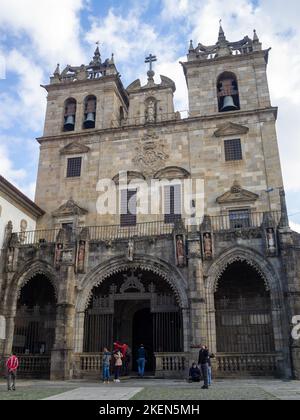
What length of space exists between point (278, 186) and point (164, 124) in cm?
836

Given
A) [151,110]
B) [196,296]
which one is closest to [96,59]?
[151,110]

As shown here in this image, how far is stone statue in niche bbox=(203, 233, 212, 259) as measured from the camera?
19019mm

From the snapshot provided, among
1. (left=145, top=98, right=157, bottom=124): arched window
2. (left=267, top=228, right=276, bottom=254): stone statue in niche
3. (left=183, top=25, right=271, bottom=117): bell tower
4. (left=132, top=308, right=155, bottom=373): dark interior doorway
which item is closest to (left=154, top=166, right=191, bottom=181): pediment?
(left=145, top=98, right=157, bottom=124): arched window

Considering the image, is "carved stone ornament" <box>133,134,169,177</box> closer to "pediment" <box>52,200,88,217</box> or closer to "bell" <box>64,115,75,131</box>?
"pediment" <box>52,200,88,217</box>

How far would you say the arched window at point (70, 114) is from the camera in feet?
95.2

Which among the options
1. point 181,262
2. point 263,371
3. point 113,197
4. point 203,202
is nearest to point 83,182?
point 113,197

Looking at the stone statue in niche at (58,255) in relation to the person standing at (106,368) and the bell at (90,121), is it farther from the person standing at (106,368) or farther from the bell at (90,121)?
the bell at (90,121)

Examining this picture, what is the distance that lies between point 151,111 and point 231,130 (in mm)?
5765

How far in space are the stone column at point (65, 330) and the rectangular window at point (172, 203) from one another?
22.6 feet

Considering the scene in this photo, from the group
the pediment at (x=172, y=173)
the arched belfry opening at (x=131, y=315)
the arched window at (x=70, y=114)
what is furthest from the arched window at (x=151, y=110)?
the arched belfry opening at (x=131, y=315)

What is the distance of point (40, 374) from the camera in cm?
1930

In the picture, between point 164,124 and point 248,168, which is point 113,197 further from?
point 248,168

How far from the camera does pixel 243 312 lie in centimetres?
2031

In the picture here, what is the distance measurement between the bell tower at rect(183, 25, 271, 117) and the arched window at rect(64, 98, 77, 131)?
854 centimetres
